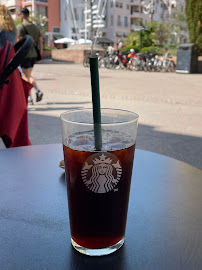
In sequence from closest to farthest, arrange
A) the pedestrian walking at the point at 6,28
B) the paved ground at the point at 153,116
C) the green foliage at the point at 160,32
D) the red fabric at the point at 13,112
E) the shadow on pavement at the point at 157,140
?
the red fabric at the point at 13,112 → the shadow on pavement at the point at 157,140 → the pedestrian walking at the point at 6,28 → the paved ground at the point at 153,116 → the green foliage at the point at 160,32

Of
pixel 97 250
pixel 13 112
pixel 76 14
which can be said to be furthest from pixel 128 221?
pixel 76 14

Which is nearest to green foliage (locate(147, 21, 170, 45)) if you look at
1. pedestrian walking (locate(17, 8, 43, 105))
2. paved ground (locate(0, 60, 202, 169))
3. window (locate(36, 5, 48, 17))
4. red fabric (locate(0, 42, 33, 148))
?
paved ground (locate(0, 60, 202, 169))

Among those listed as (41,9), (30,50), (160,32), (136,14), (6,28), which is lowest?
(30,50)

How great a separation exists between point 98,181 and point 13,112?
5.45 feet

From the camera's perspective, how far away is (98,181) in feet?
2.14

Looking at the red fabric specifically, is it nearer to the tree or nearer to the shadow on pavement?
the shadow on pavement

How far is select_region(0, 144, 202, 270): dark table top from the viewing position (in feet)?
2.14

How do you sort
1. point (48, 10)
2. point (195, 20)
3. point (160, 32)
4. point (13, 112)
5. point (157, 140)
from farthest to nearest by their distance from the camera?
point (48, 10)
point (160, 32)
point (195, 20)
point (157, 140)
point (13, 112)

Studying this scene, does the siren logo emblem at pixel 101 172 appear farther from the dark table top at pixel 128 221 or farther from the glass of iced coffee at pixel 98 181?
the dark table top at pixel 128 221

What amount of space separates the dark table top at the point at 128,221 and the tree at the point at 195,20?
15892mm

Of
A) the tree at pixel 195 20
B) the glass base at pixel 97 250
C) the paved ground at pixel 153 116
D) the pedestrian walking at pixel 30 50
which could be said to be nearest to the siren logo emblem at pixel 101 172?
the glass base at pixel 97 250

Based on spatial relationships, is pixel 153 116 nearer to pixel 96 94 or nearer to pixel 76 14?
pixel 96 94

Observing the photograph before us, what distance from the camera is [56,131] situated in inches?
183

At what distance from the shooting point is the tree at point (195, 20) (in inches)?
610
